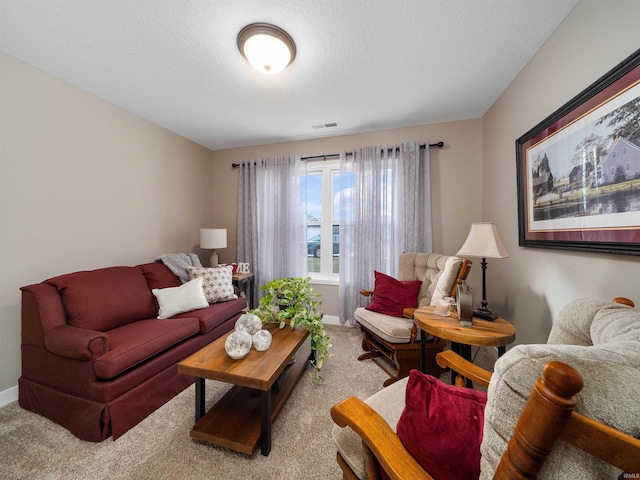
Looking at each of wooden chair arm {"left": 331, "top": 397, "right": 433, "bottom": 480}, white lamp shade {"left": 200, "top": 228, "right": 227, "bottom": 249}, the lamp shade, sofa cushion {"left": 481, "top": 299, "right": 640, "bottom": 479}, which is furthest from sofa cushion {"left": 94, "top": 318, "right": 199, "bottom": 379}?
the lamp shade

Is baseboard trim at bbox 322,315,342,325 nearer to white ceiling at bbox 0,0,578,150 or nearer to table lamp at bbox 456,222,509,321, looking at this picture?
table lamp at bbox 456,222,509,321

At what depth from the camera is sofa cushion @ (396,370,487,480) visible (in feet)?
2.16

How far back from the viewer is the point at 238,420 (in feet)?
4.89

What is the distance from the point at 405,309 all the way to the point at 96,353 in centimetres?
224

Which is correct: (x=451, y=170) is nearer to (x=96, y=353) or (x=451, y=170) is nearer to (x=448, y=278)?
(x=448, y=278)

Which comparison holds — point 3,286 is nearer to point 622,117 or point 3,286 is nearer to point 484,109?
point 622,117

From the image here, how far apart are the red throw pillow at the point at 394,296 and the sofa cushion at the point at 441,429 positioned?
1.65 m

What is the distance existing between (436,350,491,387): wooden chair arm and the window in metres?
2.29

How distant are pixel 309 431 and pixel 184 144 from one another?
368cm

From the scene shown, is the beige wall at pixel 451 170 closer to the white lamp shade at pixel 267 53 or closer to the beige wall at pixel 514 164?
the beige wall at pixel 514 164

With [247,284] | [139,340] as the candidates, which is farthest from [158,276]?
[247,284]

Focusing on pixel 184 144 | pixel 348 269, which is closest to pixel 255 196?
pixel 184 144

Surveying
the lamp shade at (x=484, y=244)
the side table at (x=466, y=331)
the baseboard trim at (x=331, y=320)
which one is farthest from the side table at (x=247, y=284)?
the lamp shade at (x=484, y=244)

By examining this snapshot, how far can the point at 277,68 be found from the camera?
184 centimetres
